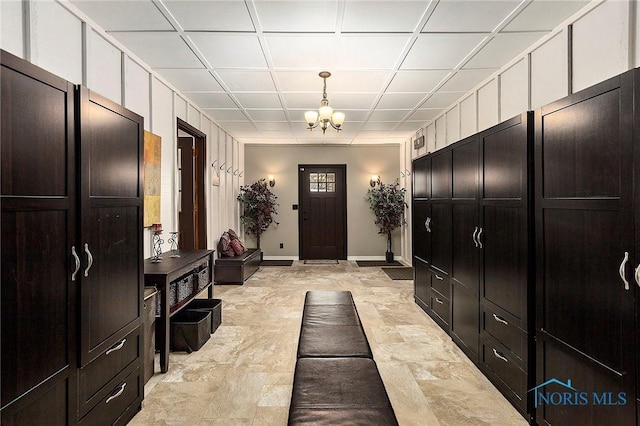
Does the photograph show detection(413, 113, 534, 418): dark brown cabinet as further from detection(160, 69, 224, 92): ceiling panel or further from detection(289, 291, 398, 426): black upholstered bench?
detection(160, 69, 224, 92): ceiling panel

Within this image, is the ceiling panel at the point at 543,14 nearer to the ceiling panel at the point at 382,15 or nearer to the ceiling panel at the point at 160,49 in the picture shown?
the ceiling panel at the point at 382,15

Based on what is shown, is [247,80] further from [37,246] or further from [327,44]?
[37,246]

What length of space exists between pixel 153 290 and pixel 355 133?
223 inches

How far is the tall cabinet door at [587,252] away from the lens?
1.57 metres

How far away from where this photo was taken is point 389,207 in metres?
8.37

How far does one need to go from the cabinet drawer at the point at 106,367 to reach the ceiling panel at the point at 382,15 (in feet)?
9.15

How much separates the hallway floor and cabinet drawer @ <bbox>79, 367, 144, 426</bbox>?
0.50 feet

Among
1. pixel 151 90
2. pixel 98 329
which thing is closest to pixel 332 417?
pixel 98 329

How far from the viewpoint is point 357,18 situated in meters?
2.79

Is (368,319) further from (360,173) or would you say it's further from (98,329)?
(360,173)

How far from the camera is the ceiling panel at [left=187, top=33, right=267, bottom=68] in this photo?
3100 mm

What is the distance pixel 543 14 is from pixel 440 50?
867 millimetres

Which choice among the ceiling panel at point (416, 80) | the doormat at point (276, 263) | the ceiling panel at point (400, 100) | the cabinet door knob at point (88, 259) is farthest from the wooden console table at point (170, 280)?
the doormat at point (276, 263)

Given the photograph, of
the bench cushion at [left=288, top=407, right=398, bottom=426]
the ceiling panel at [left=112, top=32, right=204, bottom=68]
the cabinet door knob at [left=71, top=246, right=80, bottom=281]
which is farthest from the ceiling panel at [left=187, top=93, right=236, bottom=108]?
the bench cushion at [left=288, top=407, right=398, bottom=426]
